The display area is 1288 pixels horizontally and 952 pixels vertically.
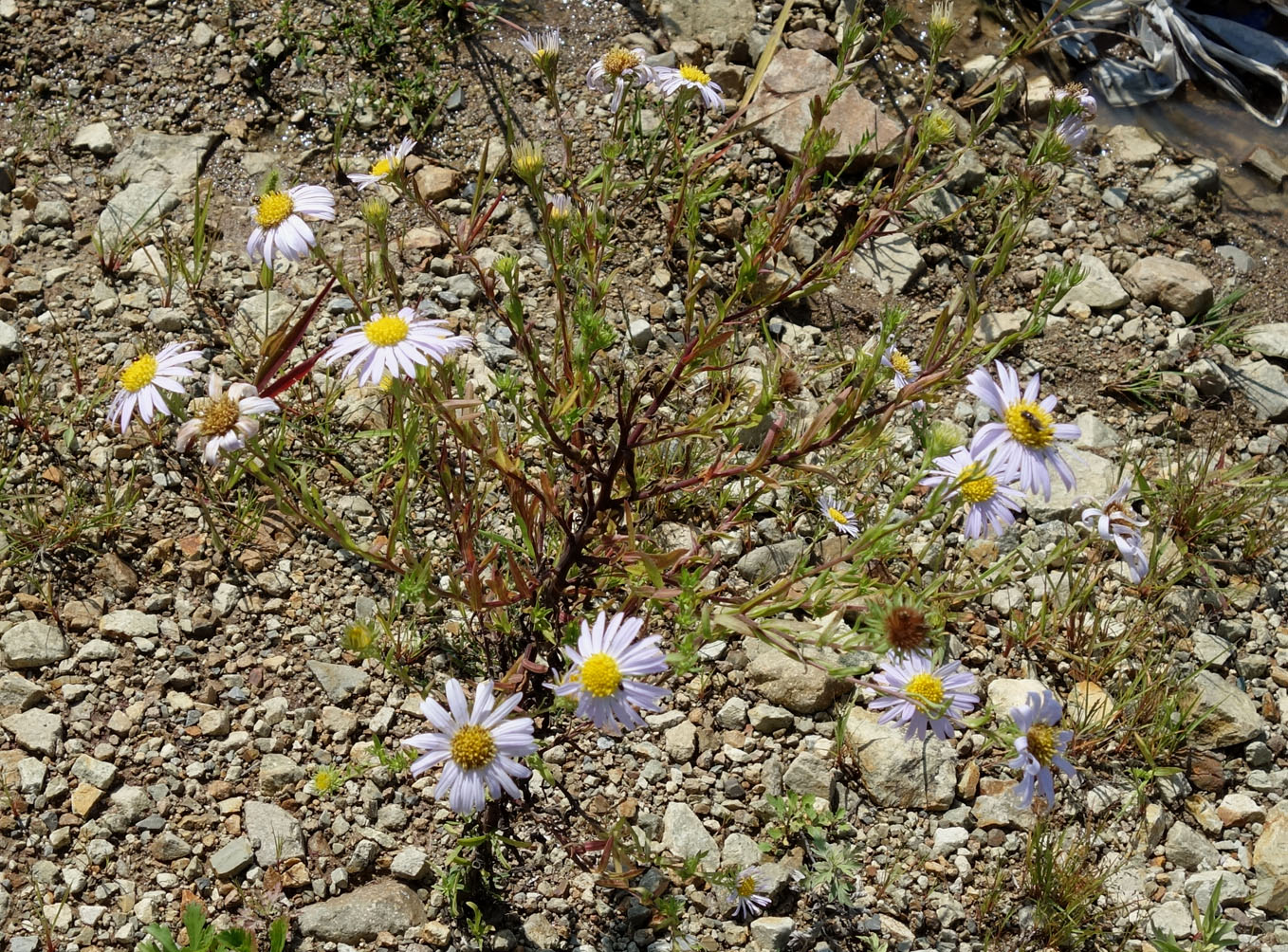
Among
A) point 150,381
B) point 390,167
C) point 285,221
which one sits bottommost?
point 150,381

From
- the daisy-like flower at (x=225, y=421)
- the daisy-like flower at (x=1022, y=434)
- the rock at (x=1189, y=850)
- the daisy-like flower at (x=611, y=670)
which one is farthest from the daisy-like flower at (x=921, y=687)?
the daisy-like flower at (x=225, y=421)

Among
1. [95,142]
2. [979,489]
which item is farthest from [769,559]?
[95,142]

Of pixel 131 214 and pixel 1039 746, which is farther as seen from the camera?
pixel 131 214

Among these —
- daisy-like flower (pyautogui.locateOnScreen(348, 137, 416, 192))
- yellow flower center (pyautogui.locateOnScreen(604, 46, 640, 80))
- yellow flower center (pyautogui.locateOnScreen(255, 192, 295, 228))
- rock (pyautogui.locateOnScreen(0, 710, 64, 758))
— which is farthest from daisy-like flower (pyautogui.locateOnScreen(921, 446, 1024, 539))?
rock (pyautogui.locateOnScreen(0, 710, 64, 758))

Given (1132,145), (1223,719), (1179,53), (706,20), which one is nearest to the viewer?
(1223,719)

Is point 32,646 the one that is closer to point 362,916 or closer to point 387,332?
point 362,916

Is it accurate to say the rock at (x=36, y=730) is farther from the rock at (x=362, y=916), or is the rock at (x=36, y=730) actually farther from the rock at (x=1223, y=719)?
the rock at (x=1223, y=719)

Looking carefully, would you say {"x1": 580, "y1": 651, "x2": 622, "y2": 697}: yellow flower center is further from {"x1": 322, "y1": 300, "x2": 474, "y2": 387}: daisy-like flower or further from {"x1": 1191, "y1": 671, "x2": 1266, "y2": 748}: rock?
{"x1": 1191, "y1": 671, "x2": 1266, "y2": 748}: rock
